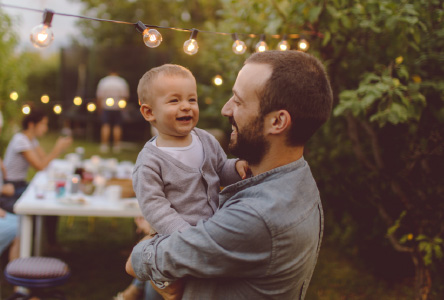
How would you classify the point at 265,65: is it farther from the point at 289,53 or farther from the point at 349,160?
the point at 349,160

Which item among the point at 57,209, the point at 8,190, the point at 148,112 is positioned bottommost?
the point at 8,190

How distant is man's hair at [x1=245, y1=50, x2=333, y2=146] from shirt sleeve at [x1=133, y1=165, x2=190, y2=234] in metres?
0.53

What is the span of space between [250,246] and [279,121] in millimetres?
411

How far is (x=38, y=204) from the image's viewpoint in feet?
11.7

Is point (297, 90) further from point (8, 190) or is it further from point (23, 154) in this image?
point (23, 154)

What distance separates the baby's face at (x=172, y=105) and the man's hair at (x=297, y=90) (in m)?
0.50

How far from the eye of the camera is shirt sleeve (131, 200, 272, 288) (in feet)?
4.30

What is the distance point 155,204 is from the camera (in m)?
1.69

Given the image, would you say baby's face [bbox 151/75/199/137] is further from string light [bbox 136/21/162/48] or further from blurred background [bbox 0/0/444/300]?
blurred background [bbox 0/0/444/300]

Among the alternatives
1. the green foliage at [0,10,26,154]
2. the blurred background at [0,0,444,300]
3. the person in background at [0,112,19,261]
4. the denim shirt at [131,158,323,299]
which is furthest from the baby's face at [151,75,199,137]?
the green foliage at [0,10,26,154]

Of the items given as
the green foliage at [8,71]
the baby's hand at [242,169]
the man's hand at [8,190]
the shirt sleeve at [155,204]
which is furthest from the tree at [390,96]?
the green foliage at [8,71]

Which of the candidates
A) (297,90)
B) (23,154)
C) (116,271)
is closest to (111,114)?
(23,154)

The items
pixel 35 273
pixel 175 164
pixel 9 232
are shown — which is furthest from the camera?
pixel 9 232

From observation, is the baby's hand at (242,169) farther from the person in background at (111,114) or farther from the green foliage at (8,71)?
the person in background at (111,114)
